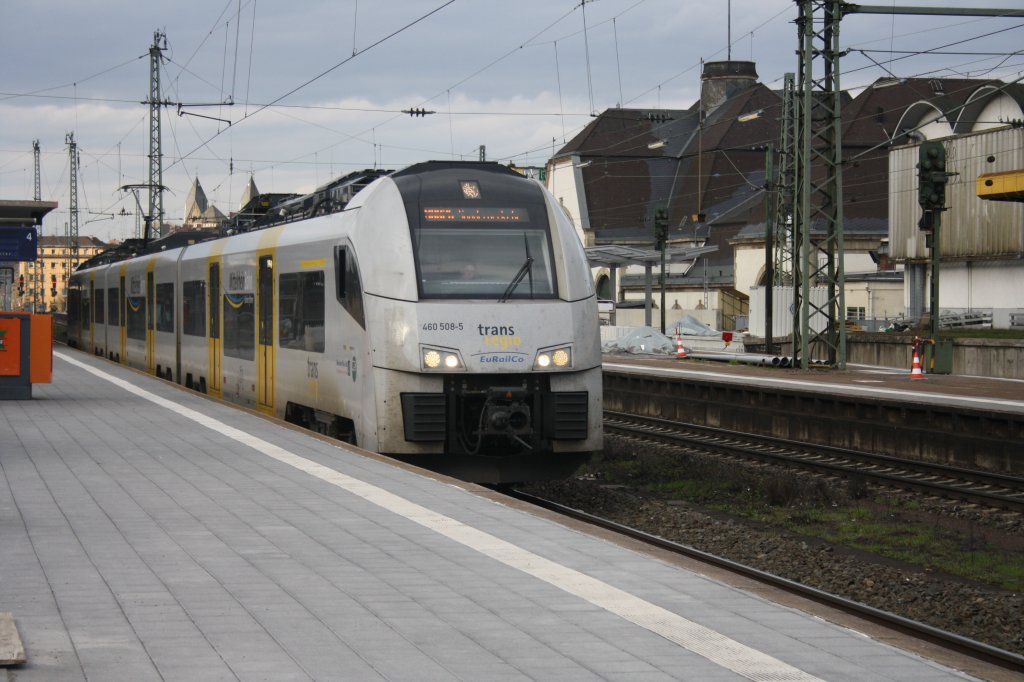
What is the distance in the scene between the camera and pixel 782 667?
5441 millimetres

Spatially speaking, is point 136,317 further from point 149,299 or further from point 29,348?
point 29,348

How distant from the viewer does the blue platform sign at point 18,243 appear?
828 inches

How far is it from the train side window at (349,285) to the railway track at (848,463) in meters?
6.37

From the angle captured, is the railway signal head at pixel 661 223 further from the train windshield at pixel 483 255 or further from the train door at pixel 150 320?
the train windshield at pixel 483 255

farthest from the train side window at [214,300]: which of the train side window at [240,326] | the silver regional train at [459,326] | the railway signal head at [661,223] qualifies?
the railway signal head at [661,223]

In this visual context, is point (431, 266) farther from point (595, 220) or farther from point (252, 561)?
point (595, 220)

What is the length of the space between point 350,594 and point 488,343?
6044mm

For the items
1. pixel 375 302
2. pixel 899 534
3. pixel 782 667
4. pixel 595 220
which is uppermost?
pixel 595 220

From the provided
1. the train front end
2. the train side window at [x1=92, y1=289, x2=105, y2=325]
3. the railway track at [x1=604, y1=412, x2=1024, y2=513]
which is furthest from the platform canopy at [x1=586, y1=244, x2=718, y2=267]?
the train front end

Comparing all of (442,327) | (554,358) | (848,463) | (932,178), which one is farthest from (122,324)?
(554,358)

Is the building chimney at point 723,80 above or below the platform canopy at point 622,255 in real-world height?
above

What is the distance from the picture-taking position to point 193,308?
75.2ft

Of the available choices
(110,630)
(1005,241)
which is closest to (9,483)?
(110,630)

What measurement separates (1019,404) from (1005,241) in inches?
Answer: 1083
